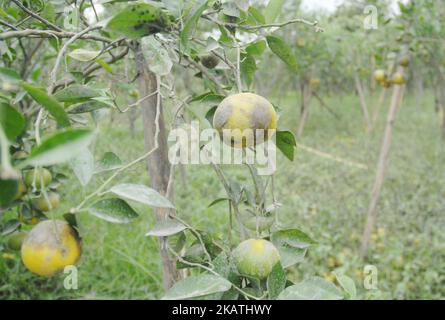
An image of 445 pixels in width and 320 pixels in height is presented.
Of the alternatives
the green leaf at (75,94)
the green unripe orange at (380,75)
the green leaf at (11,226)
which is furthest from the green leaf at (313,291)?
the green unripe orange at (380,75)

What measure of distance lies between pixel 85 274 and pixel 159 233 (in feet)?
5.41

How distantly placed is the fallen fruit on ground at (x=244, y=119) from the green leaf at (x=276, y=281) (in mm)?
146

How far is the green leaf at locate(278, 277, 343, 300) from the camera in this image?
44cm

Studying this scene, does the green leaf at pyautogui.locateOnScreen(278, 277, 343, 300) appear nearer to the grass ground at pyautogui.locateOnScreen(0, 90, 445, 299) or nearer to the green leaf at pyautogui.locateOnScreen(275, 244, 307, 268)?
the green leaf at pyautogui.locateOnScreen(275, 244, 307, 268)

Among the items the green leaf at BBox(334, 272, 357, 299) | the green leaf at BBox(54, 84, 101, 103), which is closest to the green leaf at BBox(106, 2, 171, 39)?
the green leaf at BBox(54, 84, 101, 103)

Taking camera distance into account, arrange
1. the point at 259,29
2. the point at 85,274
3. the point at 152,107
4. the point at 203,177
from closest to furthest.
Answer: the point at 259,29 → the point at 152,107 → the point at 85,274 → the point at 203,177

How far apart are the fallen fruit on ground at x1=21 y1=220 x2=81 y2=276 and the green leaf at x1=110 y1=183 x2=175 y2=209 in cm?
11

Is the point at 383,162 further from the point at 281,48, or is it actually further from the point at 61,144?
the point at 61,144

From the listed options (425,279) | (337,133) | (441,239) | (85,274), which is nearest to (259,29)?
(85,274)

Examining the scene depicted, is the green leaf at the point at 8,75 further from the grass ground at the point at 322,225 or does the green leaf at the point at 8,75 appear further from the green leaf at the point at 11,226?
the green leaf at the point at 11,226

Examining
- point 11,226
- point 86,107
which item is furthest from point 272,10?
point 11,226

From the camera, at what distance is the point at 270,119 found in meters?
0.52

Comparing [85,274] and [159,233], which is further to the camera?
[85,274]
